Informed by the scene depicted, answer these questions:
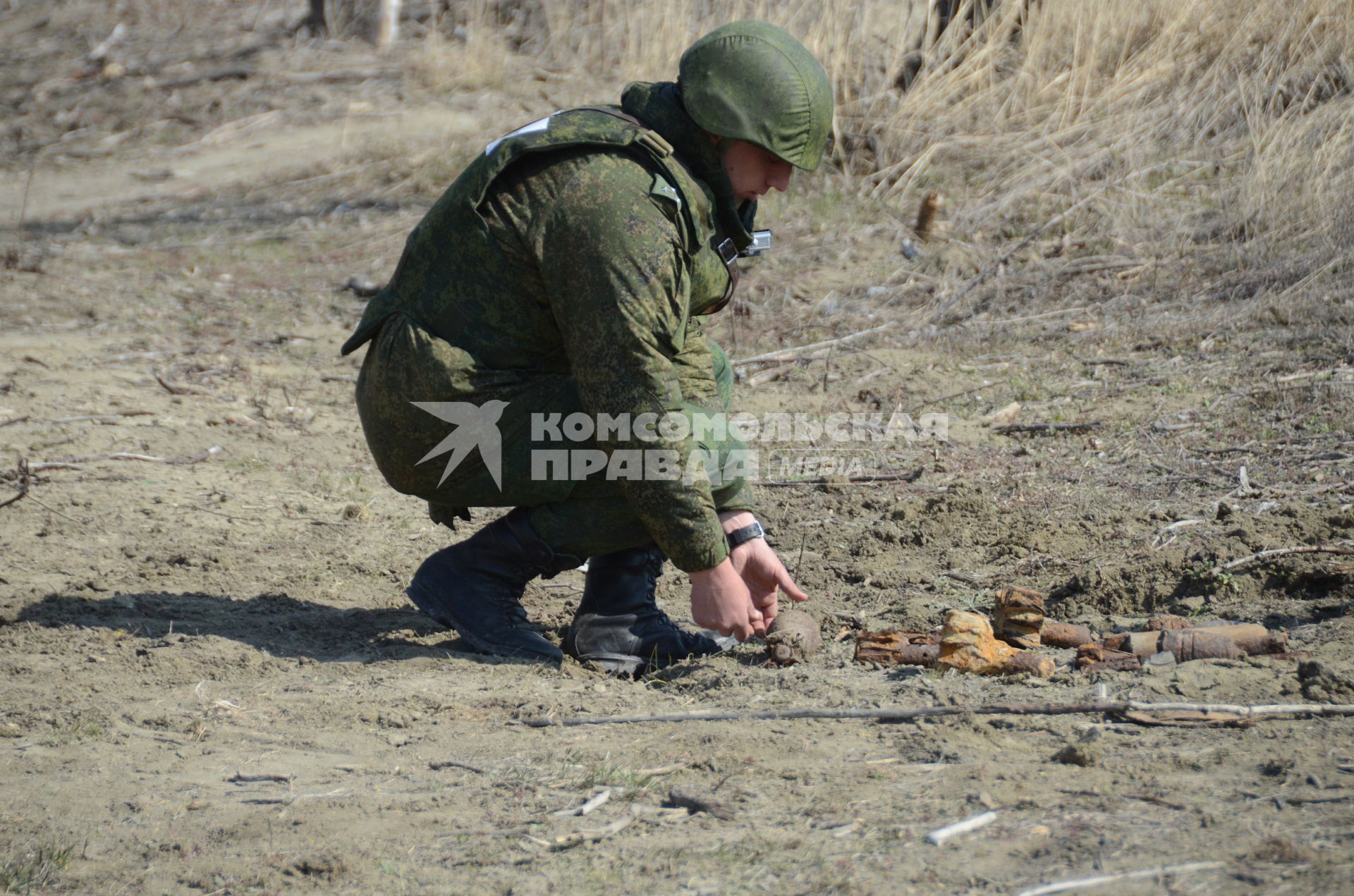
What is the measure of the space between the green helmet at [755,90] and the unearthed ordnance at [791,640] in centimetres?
109

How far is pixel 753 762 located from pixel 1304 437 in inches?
111

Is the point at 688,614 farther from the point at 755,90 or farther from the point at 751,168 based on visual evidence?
the point at 755,90

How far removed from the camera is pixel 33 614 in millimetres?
3123

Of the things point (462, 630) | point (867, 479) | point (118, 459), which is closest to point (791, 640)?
point (462, 630)

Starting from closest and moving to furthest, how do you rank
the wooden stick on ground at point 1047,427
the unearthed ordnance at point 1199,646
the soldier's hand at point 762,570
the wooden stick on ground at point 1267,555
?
the unearthed ordnance at point 1199,646, the soldier's hand at point 762,570, the wooden stick on ground at point 1267,555, the wooden stick on ground at point 1047,427

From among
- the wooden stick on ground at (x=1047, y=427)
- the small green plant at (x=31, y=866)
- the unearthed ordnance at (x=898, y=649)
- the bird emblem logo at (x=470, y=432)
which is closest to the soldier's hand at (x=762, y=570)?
the unearthed ordnance at (x=898, y=649)

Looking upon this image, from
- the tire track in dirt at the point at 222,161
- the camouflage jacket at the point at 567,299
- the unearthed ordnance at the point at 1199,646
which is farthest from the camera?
the tire track in dirt at the point at 222,161

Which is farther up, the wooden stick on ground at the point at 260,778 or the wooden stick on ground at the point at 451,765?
the wooden stick on ground at the point at 451,765

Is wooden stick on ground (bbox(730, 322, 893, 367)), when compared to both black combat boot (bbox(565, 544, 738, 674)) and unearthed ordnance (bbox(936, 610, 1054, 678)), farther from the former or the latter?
unearthed ordnance (bbox(936, 610, 1054, 678))

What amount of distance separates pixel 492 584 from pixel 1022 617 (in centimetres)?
127

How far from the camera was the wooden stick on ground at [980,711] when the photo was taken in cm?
217

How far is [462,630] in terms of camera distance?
2.95 m

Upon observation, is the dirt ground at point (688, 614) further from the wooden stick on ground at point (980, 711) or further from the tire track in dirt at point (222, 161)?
the tire track in dirt at point (222, 161)

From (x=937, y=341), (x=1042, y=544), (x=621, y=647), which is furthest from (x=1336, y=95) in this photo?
(x=621, y=647)
